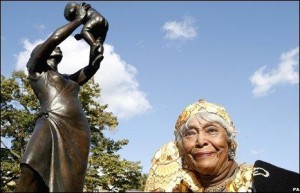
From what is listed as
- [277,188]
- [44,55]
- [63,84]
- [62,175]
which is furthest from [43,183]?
[277,188]

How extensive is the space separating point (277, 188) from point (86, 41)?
2.13 meters

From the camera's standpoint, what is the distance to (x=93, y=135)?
23547mm

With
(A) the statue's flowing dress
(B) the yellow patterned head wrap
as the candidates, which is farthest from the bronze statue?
(B) the yellow patterned head wrap

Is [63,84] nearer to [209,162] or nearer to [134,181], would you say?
Result: [209,162]

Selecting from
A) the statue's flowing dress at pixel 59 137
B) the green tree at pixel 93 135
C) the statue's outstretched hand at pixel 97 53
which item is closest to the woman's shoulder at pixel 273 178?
the statue's flowing dress at pixel 59 137

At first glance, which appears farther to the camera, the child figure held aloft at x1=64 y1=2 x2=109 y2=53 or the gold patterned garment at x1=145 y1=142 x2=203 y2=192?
the child figure held aloft at x1=64 y1=2 x2=109 y2=53

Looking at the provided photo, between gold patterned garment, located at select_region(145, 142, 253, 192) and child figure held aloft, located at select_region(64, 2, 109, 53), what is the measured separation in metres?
1.15

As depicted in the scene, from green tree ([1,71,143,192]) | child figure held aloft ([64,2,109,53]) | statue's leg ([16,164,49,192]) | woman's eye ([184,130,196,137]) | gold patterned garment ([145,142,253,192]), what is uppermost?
green tree ([1,71,143,192])

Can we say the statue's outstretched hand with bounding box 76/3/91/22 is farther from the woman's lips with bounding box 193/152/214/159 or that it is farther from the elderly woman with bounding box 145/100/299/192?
the woman's lips with bounding box 193/152/214/159

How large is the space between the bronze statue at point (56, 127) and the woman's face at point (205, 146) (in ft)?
3.04

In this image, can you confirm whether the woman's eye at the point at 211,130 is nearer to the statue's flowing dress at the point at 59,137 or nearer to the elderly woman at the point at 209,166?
the elderly woman at the point at 209,166

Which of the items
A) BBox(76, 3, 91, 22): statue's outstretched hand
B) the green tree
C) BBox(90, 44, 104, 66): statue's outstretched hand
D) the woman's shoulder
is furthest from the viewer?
the green tree

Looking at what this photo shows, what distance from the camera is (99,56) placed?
3871mm

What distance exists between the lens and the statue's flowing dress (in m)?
3.24
